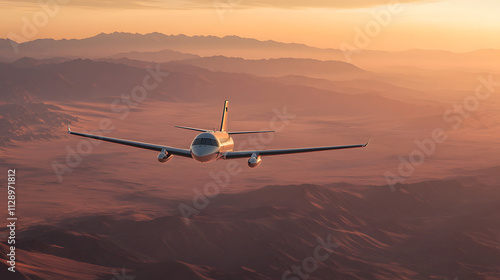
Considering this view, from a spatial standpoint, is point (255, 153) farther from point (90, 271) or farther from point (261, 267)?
point (261, 267)

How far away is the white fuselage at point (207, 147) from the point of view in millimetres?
72438

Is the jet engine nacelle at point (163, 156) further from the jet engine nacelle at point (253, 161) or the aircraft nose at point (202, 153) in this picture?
the jet engine nacelle at point (253, 161)

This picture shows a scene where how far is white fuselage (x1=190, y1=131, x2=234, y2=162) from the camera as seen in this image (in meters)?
72.4

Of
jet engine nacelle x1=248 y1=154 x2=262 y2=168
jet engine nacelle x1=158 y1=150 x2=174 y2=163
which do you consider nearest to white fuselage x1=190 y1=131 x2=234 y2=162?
jet engine nacelle x1=158 y1=150 x2=174 y2=163

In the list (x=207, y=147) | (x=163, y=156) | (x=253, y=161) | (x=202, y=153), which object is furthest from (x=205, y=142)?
(x=253, y=161)

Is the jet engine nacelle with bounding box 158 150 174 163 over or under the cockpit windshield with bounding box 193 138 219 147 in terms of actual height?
under

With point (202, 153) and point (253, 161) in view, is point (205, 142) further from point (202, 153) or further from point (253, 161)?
point (253, 161)

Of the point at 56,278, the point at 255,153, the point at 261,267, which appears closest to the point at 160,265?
the point at 56,278

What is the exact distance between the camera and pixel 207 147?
73.2 metres

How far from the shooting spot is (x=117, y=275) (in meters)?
141

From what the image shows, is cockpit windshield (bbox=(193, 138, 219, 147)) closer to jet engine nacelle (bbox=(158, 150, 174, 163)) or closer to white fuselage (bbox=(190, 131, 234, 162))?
white fuselage (bbox=(190, 131, 234, 162))

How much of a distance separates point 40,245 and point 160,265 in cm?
3681

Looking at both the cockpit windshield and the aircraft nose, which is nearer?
the aircraft nose

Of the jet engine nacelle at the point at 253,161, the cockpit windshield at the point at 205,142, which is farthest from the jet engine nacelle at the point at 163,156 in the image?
the jet engine nacelle at the point at 253,161
